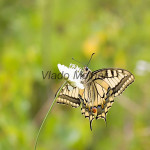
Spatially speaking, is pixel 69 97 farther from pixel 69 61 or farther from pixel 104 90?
pixel 69 61

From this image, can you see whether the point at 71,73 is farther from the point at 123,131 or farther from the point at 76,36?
the point at 76,36

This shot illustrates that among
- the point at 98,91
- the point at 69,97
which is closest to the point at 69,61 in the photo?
the point at 98,91

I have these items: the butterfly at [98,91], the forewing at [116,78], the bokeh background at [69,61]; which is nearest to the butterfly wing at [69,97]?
the butterfly at [98,91]

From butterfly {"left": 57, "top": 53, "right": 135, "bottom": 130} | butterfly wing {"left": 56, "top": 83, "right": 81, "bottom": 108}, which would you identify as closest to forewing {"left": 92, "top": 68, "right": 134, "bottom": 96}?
butterfly {"left": 57, "top": 53, "right": 135, "bottom": 130}

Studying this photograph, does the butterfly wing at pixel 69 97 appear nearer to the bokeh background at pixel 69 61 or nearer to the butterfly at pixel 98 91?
the butterfly at pixel 98 91

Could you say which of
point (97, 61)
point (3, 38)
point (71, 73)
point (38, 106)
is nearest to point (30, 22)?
point (3, 38)

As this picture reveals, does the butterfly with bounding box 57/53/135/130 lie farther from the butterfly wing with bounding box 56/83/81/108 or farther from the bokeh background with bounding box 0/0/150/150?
the bokeh background with bounding box 0/0/150/150
